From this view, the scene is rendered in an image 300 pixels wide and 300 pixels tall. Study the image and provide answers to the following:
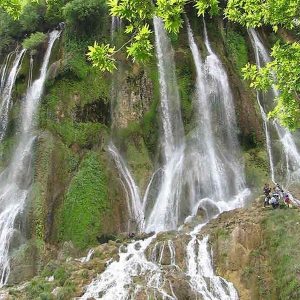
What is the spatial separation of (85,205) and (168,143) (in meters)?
6.48

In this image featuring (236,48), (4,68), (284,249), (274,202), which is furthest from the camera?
(236,48)

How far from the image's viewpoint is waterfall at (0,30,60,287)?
15562 millimetres

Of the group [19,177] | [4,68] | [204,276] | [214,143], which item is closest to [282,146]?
[214,143]

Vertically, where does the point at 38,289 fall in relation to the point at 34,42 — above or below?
below

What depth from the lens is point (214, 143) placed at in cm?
2148

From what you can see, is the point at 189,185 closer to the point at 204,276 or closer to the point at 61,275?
the point at 204,276

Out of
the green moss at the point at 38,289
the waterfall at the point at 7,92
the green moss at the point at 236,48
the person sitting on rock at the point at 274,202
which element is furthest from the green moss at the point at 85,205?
the green moss at the point at 236,48

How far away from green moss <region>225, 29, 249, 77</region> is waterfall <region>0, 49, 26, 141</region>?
14.3 metres

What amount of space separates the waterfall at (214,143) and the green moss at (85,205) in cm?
445

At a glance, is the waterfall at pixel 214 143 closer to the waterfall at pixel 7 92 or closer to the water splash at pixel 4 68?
the waterfall at pixel 7 92

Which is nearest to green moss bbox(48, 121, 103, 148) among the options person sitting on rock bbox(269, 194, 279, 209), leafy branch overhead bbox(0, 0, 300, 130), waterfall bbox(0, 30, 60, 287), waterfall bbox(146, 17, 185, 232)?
waterfall bbox(0, 30, 60, 287)

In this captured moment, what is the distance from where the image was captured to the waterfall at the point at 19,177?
15.6 m

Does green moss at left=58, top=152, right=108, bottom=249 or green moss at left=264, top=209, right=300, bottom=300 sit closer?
green moss at left=264, top=209, right=300, bottom=300

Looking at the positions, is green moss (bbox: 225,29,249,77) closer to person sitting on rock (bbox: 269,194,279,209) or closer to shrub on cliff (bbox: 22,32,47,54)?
shrub on cliff (bbox: 22,32,47,54)
